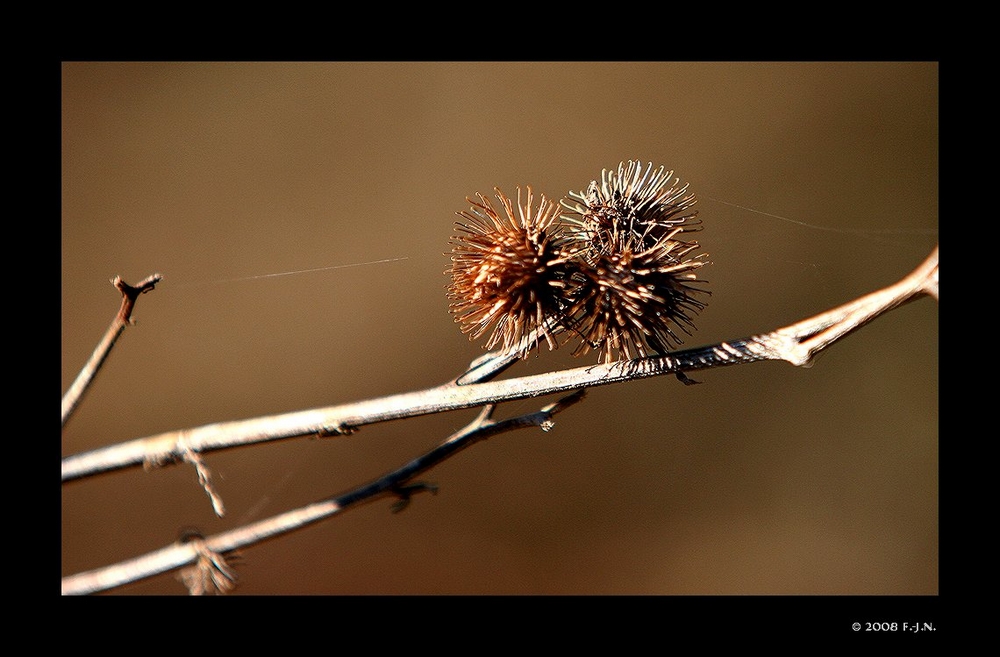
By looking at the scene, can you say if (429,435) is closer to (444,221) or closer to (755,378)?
(444,221)

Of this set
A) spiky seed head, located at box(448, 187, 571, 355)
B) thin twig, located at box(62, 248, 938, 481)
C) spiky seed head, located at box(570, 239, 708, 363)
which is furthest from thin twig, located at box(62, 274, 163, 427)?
spiky seed head, located at box(570, 239, 708, 363)

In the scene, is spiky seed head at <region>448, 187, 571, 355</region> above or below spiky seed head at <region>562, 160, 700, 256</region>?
below

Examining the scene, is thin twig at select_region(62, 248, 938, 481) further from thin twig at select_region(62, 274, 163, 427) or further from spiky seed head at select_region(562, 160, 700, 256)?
spiky seed head at select_region(562, 160, 700, 256)

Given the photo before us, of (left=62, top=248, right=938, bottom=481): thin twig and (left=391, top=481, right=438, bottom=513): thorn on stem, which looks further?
(left=391, top=481, right=438, bottom=513): thorn on stem

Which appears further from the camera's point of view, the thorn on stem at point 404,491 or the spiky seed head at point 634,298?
the thorn on stem at point 404,491

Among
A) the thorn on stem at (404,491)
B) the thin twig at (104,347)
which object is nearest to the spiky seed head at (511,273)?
the thorn on stem at (404,491)

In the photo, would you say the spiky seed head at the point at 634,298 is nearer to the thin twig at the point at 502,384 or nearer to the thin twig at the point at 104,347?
the thin twig at the point at 502,384

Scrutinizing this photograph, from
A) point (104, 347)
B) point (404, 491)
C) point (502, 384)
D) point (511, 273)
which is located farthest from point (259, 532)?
point (511, 273)
